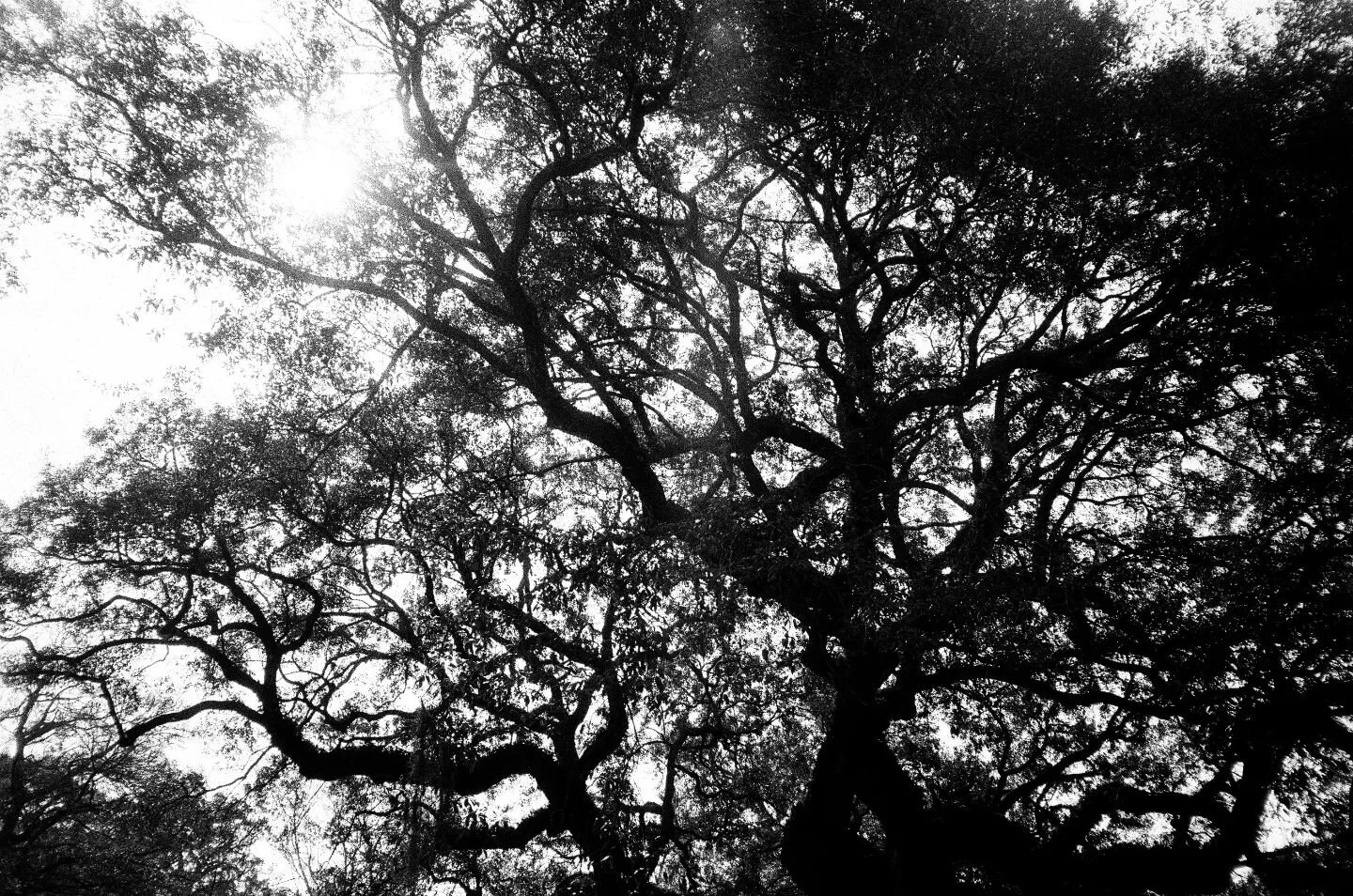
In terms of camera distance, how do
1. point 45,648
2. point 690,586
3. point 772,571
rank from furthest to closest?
point 45,648, point 690,586, point 772,571

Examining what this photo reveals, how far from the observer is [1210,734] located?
551 cm

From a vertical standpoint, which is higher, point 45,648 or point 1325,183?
point 45,648

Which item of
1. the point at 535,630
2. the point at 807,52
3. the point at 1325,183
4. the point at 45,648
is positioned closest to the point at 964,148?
the point at 807,52

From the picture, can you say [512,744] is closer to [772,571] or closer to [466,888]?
[466,888]

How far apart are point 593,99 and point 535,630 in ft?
18.0

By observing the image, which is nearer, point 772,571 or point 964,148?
point 772,571

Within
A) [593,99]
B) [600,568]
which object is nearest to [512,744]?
[600,568]

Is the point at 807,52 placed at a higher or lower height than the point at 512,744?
higher

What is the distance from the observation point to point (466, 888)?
27.3ft

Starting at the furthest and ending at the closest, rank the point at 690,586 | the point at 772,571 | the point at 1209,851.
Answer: the point at 1209,851, the point at 690,586, the point at 772,571

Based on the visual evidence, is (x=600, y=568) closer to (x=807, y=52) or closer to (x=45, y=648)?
(x=807, y=52)

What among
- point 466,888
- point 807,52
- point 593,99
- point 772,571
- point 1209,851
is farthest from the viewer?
point 466,888

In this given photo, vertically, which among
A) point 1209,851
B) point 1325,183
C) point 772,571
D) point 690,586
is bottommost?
point 1209,851

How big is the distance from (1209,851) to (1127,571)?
2.51 m
